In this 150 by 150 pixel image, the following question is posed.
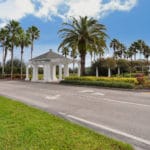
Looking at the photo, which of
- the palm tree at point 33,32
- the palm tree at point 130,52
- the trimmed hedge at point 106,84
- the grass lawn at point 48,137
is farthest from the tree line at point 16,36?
the grass lawn at point 48,137

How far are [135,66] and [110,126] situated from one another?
213ft

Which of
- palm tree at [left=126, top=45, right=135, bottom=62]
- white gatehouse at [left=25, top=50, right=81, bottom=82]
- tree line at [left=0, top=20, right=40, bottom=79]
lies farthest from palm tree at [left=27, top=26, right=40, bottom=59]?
palm tree at [left=126, top=45, right=135, bottom=62]

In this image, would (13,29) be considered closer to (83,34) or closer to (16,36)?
(16,36)

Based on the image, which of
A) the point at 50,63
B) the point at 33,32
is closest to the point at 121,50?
the point at 33,32

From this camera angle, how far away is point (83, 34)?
1479 inches

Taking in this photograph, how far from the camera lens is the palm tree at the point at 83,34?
37.3 meters

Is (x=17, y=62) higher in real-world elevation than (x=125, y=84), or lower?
higher

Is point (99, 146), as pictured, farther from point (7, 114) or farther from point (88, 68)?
point (88, 68)

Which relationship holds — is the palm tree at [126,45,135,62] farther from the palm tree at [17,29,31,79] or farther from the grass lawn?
the grass lawn

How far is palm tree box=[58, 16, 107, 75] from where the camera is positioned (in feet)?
123

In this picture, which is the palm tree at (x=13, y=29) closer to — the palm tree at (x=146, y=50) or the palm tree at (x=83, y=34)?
the palm tree at (x=83, y=34)

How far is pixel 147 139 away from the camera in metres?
7.02

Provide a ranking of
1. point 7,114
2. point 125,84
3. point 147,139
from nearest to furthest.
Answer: point 147,139
point 7,114
point 125,84

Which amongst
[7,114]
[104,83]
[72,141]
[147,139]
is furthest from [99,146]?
[104,83]
